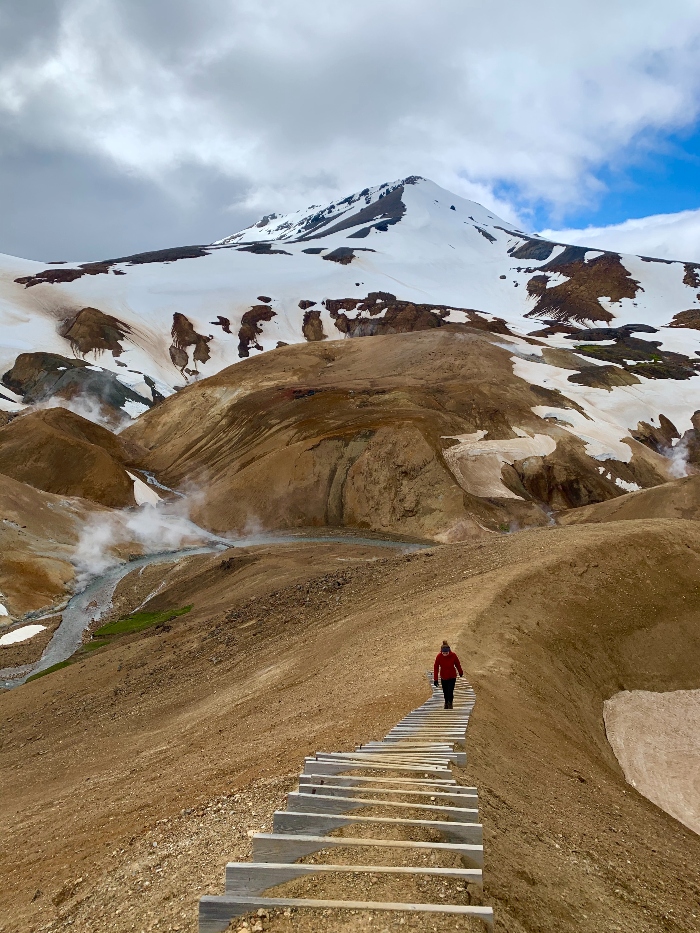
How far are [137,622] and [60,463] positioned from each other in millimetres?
30109

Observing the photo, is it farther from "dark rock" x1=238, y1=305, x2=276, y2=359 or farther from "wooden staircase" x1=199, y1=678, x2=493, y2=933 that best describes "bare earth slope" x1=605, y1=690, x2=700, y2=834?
"dark rock" x1=238, y1=305, x2=276, y2=359

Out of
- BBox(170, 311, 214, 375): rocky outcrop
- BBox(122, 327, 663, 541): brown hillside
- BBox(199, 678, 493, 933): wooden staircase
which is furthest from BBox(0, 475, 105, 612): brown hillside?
BBox(170, 311, 214, 375): rocky outcrop

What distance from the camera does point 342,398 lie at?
58.6m

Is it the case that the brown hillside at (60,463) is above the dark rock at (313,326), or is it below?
below

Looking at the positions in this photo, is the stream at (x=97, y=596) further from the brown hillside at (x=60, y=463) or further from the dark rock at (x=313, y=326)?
the dark rock at (x=313, y=326)

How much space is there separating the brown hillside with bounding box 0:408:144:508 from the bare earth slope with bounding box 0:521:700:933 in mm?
26545

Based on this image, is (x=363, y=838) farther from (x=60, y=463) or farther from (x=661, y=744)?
(x=60, y=463)

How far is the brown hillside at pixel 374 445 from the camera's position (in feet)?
152

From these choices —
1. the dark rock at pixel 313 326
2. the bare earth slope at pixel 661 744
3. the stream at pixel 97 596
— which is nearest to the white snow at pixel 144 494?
the stream at pixel 97 596

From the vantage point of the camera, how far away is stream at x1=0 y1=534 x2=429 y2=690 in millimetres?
28109

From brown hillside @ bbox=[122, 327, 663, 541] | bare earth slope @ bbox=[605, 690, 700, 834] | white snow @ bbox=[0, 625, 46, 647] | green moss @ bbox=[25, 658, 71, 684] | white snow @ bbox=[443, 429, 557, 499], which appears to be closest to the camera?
bare earth slope @ bbox=[605, 690, 700, 834]

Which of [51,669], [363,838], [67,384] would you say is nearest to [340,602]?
[51,669]

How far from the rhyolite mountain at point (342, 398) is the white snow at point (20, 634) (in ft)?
57.6

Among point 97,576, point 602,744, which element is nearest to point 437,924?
point 602,744
